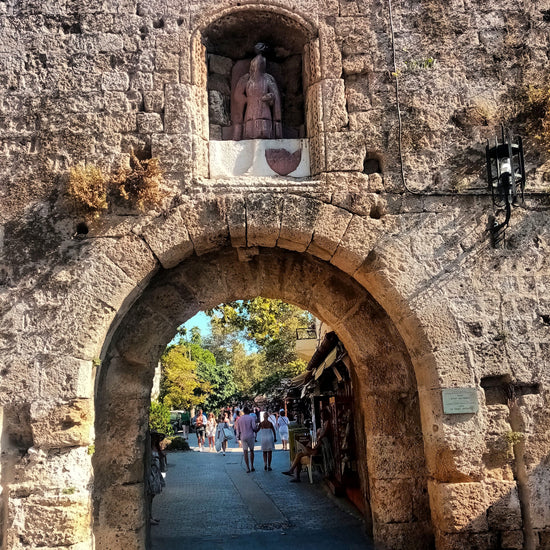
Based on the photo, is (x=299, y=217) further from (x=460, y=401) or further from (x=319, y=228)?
(x=460, y=401)

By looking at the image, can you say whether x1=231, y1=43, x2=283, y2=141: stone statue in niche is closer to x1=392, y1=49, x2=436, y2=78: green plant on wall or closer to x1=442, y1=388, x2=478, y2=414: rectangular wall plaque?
x1=392, y1=49, x2=436, y2=78: green plant on wall

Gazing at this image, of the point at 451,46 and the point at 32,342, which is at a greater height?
the point at 451,46

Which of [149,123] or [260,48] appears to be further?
[260,48]

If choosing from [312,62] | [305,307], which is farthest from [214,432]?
[312,62]

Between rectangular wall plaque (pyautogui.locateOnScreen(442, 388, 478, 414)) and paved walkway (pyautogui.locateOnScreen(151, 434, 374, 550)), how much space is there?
6.09 feet

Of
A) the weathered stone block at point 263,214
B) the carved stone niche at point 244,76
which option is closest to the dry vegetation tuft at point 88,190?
the carved stone niche at point 244,76

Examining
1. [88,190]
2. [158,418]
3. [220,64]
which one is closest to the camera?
[88,190]

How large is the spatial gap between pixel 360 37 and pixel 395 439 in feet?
12.8

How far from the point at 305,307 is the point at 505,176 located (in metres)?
2.40

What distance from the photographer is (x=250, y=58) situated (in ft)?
19.8

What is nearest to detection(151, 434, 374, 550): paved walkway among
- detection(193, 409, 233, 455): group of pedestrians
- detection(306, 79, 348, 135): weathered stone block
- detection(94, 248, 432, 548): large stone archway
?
detection(94, 248, 432, 548): large stone archway

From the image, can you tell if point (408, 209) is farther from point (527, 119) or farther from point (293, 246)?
point (527, 119)

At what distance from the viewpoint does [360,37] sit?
18.0ft

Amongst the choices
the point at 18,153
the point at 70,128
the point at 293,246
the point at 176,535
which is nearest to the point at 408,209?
the point at 293,246
